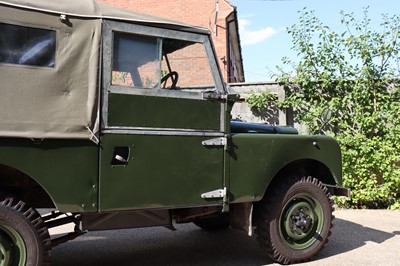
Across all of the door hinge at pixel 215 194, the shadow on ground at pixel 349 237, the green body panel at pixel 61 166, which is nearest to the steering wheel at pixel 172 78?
the green body panel at pixel 61 166

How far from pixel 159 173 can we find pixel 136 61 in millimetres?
997

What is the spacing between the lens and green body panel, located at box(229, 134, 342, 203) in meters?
4.34

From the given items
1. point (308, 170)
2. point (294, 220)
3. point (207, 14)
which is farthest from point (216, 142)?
point (207, 14)

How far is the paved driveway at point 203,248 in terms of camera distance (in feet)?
16.3

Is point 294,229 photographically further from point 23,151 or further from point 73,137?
point 23,151

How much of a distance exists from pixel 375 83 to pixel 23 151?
6750mm

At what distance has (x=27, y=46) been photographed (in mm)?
3445

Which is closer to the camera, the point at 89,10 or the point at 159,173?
the point at 89,10

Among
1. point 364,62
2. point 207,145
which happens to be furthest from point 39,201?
point 364,62

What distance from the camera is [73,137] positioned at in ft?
11.5

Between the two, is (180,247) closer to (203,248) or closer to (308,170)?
(203,248)

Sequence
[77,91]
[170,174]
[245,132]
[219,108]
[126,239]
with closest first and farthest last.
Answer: [77,91], [170,174], [219,108], [245,132], [126,239]

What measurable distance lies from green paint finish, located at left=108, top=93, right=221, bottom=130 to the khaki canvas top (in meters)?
0.18

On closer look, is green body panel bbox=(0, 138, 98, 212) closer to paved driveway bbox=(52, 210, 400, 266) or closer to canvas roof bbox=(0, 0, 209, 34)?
canvas roof bbox=(0, 0, 209, 34)
